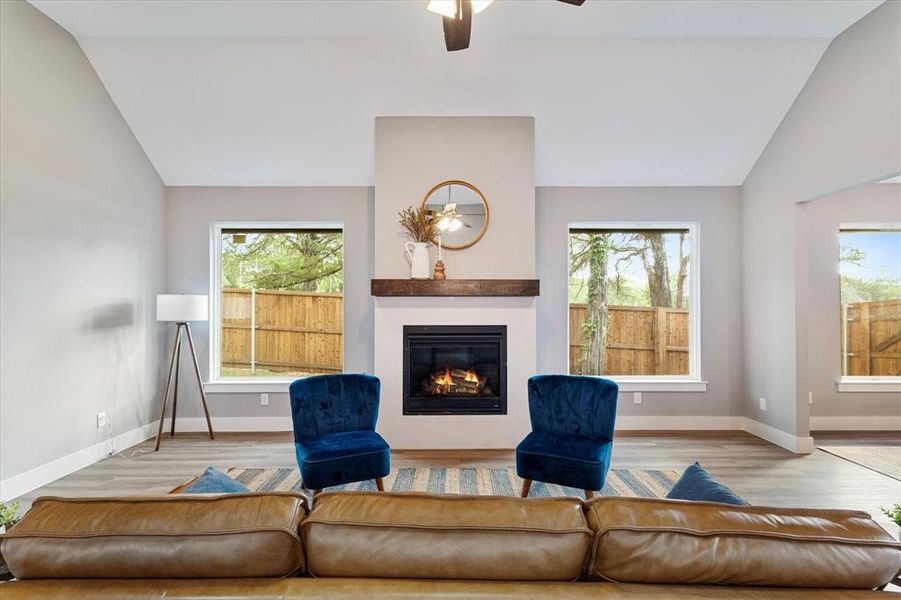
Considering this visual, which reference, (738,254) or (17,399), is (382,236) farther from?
(738,254)

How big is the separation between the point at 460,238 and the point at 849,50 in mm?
3191

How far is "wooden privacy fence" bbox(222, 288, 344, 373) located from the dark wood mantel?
110 cm

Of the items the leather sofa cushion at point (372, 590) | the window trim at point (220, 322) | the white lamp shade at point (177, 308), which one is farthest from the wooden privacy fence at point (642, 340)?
the leather sofa cushion at point (372, 590)

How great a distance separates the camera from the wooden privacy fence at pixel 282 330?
4.98 meters

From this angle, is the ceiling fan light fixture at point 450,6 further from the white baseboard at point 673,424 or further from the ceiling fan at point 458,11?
the white baseboard at point 673,424

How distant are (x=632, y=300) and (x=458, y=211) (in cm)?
219

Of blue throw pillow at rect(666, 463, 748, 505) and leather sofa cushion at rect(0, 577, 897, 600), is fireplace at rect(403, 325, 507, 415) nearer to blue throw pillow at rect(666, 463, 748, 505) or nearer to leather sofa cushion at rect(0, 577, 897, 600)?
blue throw pillow at rect(666, 463, 748, 505)

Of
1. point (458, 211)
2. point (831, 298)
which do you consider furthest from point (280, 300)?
point (831, 298)

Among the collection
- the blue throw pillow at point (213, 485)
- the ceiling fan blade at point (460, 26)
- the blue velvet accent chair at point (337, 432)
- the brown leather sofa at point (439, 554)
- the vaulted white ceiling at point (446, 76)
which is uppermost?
the vaulted white ceiling at point (446, 76)

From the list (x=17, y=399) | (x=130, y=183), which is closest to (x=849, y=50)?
(x=130, y=183)

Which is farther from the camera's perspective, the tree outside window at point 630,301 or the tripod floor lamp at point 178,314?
the tree outside window at point 630,301

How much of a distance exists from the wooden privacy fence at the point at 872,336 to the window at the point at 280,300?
17.0 feet

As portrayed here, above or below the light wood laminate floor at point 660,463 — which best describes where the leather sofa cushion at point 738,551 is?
above

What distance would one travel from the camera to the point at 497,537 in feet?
3.12
